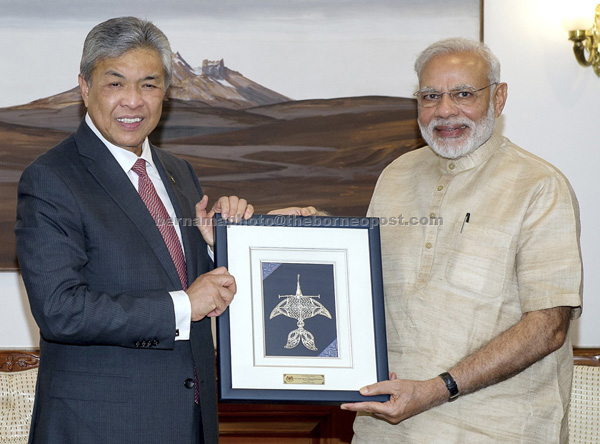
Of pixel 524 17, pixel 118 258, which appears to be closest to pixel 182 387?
pixel 118 258

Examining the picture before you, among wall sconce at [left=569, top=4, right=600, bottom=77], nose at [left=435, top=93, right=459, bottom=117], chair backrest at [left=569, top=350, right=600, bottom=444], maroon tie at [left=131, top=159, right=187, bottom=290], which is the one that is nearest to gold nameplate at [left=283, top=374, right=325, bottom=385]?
maroon tie at [left=131, top=159, right=187, bottom=290]

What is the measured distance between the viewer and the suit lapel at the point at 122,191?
2195mm

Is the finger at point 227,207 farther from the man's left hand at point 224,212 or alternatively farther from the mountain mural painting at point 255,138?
the mountain mural painting at point 255,138

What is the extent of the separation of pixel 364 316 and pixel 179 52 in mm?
1832

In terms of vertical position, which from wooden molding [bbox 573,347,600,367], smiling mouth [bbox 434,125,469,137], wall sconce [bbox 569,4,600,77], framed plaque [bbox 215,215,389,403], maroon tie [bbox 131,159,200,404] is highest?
wall sconce [bbox 569,4,600,77]

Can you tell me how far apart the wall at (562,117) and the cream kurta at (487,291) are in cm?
130

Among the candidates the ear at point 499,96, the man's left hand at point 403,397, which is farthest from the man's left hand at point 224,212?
the ear at point 499,96

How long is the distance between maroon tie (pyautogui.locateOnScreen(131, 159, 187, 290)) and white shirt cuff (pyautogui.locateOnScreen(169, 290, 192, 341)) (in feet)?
0.44

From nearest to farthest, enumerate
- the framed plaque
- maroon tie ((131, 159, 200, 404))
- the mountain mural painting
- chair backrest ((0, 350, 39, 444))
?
the framed plaque → maroon tie ((131, 159, 200, 404)) → chair backrest ((0, 350, 39, 444)) → the mountain mural painting

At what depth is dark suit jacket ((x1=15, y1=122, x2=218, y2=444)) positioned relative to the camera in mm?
2061

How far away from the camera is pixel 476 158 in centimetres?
246

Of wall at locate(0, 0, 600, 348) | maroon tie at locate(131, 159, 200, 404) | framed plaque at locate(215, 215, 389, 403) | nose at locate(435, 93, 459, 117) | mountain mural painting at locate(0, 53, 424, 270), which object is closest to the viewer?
framed plaque at locate(215, 215, 389, 403)

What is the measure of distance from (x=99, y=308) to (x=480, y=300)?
118cm

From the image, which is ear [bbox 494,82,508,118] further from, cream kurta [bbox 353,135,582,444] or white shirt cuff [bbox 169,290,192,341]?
white shirt cuff [bbox 169,290,192,341]
